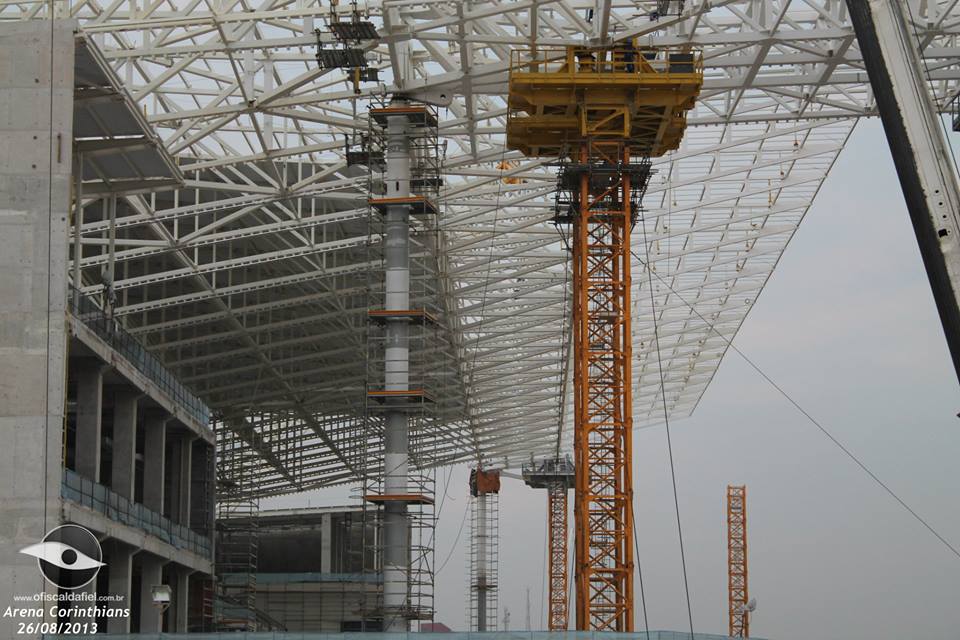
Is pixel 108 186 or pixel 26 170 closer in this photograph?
pixel 26 170

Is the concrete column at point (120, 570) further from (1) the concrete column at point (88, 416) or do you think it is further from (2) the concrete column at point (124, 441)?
(2) the concrete column at point (124, 441)

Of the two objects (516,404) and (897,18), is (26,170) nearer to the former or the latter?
(897,18)

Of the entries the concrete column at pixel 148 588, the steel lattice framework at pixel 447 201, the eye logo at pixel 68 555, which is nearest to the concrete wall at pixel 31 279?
the eye logo at pixel 68 555

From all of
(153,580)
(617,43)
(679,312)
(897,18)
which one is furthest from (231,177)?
(897,18)

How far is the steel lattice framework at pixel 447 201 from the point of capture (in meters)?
38.6

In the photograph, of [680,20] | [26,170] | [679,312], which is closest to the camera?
[26,170]

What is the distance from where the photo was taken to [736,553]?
4008 inches

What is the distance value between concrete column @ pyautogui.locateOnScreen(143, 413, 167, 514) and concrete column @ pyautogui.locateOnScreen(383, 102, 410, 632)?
984 centimetres

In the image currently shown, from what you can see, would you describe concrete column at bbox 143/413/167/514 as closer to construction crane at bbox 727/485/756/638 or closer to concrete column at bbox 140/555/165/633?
concrete column at bbox 140/555/165/633

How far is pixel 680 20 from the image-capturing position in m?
36.8

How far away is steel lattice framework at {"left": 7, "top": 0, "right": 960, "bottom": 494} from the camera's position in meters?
38.6

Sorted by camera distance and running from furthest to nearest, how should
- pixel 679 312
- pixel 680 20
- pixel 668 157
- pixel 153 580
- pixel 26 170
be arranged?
pixel 679 312 < pixel 668 157 < pixel 153 580 < pixel 680 20 < pixel 26 170

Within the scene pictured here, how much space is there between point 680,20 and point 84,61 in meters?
14.9

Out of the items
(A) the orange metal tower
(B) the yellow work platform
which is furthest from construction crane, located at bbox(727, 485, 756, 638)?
(B) the yellow work platform
